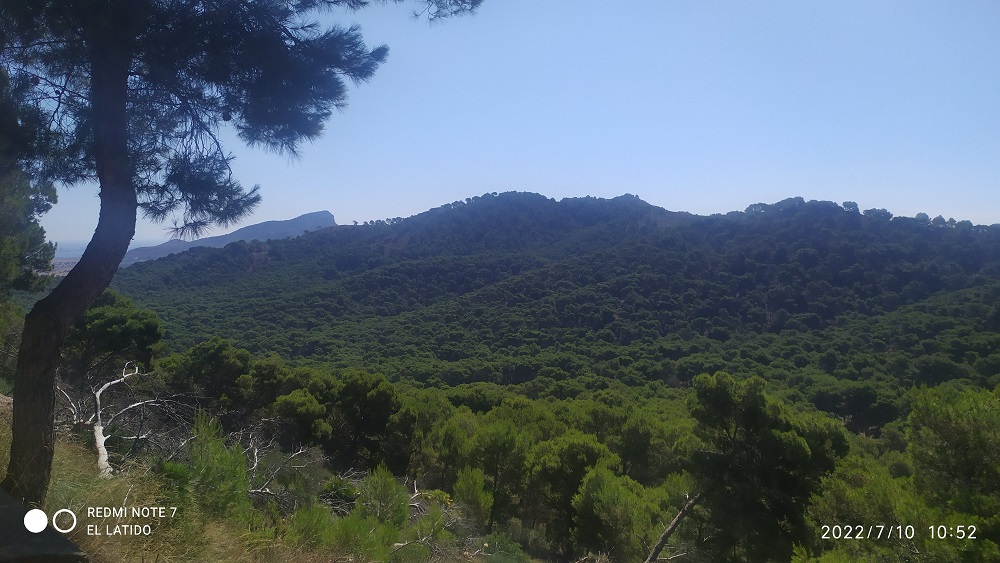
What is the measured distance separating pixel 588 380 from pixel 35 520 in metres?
25.4

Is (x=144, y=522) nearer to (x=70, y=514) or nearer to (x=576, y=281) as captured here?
(x=70, y=514)

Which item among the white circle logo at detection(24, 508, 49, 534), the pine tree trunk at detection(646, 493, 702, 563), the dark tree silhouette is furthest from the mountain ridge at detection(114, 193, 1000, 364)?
the white circle logo at detection(24, 508, 49, 534)

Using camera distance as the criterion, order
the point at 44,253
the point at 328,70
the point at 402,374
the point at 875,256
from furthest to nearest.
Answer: the point at 875,256, the point at 402,374, the point at 44,253, the point at 328,70

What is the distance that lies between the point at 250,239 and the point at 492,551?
62020mm

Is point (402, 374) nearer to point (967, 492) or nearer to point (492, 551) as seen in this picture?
point (492, 551)

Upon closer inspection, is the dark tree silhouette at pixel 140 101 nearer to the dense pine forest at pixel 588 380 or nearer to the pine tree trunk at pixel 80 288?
the pine tree trunk at pixel 80 288

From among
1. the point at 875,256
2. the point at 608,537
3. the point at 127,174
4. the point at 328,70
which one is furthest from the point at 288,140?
the point at 875,256

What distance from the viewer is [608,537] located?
8352 millimetres

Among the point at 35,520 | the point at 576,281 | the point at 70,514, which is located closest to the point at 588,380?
the point at 576,281

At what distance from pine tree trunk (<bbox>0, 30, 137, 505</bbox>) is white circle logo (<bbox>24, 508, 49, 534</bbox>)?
24 cm

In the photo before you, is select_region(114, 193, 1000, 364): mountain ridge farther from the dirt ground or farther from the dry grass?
the dry grass

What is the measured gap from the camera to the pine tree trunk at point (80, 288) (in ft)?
7.80

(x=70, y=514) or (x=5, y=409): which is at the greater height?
(x=5, y=409)

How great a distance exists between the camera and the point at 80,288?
2580 mm
